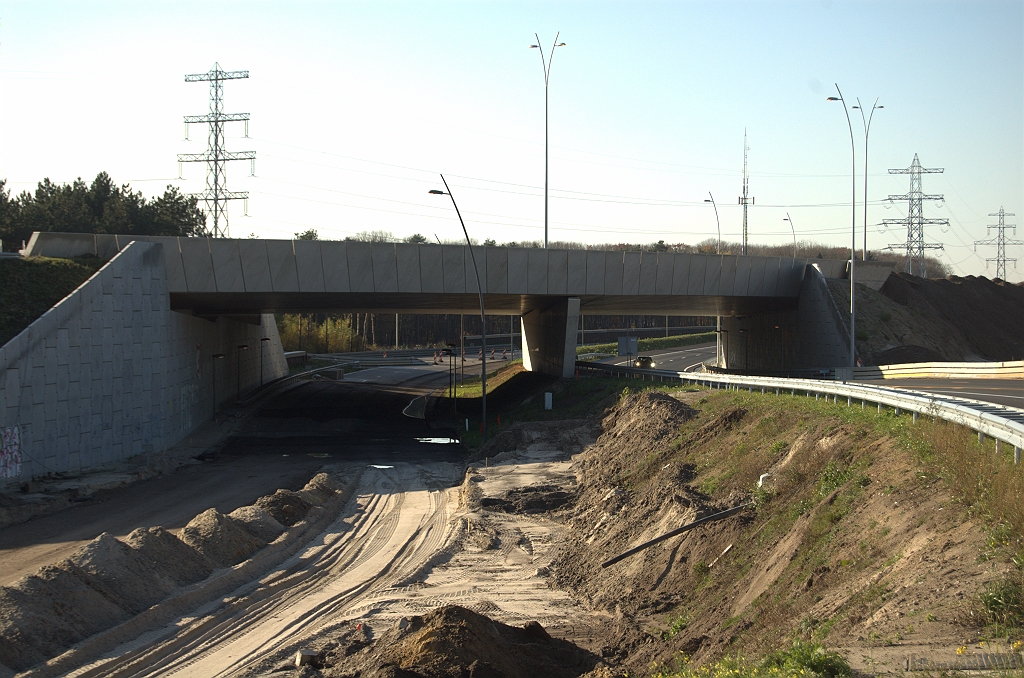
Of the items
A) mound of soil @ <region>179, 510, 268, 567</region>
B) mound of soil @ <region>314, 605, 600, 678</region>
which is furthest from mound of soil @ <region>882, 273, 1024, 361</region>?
mound of soil @ <region>314, 605, 600, 678</region>

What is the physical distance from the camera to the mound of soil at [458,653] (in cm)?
1098

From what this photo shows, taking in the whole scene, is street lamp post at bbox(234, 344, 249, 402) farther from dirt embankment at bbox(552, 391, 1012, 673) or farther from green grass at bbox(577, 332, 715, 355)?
green grass at bbox(577, 332, 715, 355)

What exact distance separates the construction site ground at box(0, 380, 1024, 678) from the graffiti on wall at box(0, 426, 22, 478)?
9.12 metres

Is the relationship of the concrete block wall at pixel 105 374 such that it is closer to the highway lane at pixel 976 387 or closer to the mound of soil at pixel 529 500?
the mound of soil at pixel 529 500

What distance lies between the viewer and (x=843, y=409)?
Answer: 18.6m

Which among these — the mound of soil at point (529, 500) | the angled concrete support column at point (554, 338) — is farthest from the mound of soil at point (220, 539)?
the angled concrete support column at point (554, 338)

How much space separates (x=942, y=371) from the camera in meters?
34.6

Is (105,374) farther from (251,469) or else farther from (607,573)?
(607,573)

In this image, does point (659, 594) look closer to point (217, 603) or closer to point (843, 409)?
point (843, 409)

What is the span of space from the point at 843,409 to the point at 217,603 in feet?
47.7

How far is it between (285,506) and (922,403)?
639 inches

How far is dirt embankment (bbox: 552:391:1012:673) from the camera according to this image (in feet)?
28.9

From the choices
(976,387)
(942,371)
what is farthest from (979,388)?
(942,371)

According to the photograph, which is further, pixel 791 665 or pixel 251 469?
pixel 251 469
